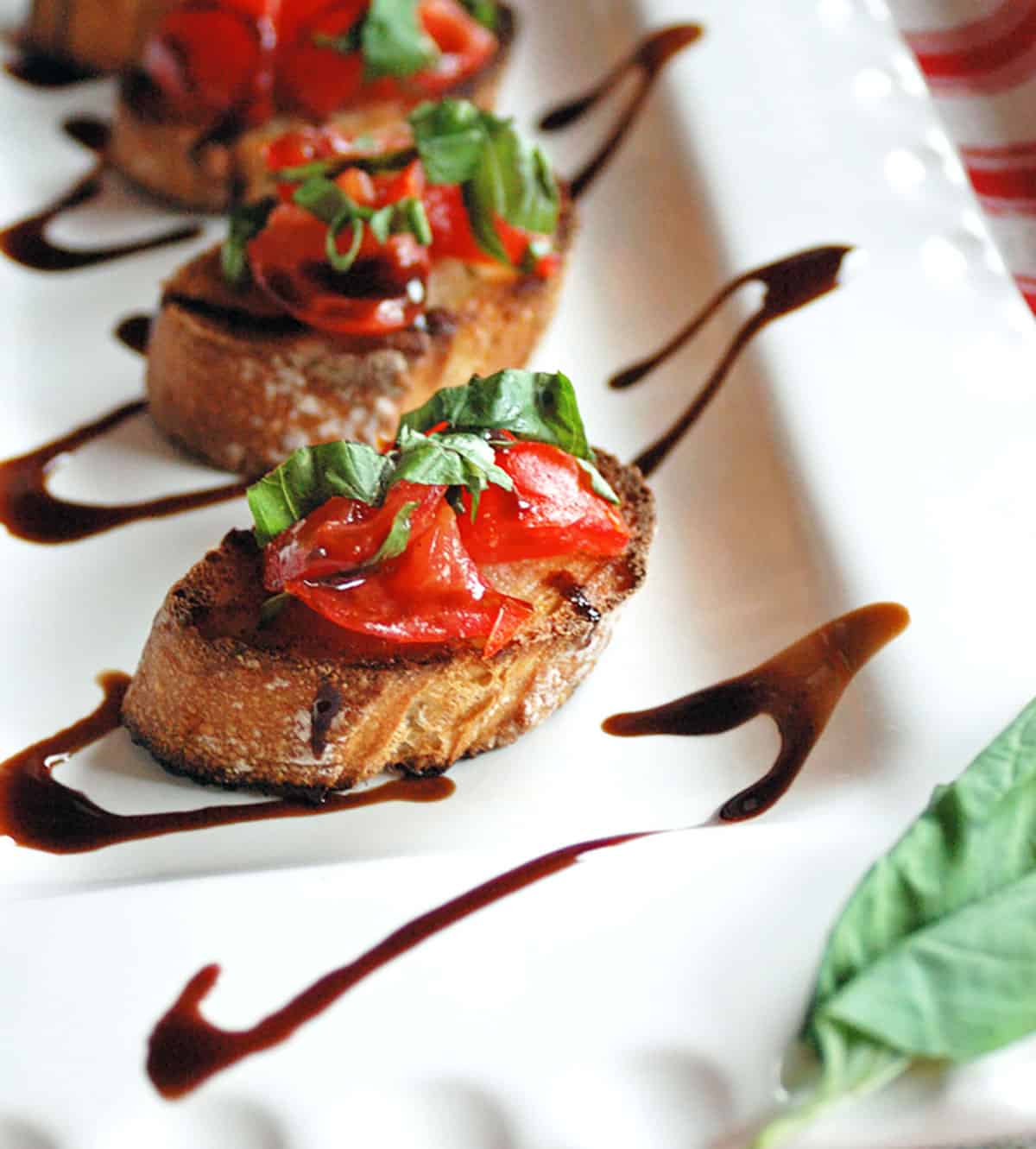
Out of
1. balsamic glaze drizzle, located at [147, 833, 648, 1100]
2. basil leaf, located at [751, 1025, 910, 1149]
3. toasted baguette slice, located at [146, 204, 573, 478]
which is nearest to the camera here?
basil leaf, located at [751, 1025, 910, 1149]

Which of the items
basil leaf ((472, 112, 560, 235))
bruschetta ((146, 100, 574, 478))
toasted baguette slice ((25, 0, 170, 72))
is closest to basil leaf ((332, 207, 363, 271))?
bruschetta ((146, 100, 574, 478))

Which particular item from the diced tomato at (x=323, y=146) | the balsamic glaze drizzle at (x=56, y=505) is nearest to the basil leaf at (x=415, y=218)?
the diced tomato at (x=323, y=146)

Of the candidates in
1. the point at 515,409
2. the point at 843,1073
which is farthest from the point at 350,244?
the point at 843,1073

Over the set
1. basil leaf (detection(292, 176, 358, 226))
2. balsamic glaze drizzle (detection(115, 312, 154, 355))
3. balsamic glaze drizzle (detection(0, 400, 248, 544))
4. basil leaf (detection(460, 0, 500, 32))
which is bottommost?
balsamic glaze drizzle (detection(0, 400, 248, 544))

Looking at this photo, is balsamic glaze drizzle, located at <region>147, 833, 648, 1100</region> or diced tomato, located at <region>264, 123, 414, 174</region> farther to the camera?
diced tomato, located at <region>264, 123, 414, 174</region>

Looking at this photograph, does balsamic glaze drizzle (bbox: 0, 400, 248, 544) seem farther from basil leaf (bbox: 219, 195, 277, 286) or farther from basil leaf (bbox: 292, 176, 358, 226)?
basil leaf (bbox: 292, 176, 358, 226)

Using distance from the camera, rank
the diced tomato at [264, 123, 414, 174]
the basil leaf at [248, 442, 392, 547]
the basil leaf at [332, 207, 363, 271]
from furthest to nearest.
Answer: the diced tomato at [264, 123, 414, 174]
the basil leaf at [332, 207, 363, 271]
the basil leaf at [248, 442, 392, 547]

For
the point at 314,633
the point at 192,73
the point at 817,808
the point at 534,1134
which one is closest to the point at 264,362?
the point at 314,633

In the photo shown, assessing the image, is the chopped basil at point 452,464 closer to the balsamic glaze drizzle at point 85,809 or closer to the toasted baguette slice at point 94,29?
the balsamic glaze drizzle at point 85,809
